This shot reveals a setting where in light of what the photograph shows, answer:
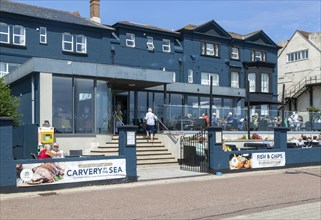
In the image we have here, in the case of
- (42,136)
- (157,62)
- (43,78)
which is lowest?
(42,136)

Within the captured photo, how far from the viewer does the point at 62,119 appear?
17.4 metres

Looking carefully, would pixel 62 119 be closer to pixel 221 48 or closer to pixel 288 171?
pixel 288 171

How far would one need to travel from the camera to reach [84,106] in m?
18.1

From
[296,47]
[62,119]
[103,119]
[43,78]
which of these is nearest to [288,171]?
[103,119]

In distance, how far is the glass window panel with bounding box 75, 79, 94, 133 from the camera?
17766mm

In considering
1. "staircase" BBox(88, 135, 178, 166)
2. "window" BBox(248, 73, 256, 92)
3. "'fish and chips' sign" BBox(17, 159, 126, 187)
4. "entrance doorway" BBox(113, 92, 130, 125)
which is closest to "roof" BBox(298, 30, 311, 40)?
"window" BBox(248, 73, 256, 92)

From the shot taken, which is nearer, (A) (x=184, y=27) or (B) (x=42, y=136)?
(B) (x=42, y=136)

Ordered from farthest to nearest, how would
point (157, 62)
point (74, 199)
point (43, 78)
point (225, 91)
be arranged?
point (157, 62), point (225, 91), point (43, 78), point (74, 199)

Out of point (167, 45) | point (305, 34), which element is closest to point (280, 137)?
point (167, 45)

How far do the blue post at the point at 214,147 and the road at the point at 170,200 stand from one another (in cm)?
130

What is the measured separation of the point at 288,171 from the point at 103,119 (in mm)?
8390

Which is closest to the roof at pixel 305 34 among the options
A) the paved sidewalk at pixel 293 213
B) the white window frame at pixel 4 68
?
the white window frame at pixel 4 68

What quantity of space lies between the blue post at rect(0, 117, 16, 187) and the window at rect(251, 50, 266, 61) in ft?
104

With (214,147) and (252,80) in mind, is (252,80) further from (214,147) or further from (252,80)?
(214,147)
